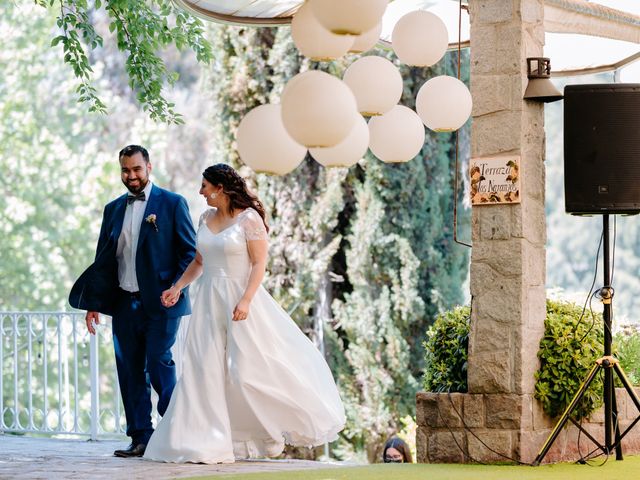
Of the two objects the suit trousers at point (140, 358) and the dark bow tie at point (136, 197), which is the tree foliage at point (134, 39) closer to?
the dark bow tie at point (136, 197)

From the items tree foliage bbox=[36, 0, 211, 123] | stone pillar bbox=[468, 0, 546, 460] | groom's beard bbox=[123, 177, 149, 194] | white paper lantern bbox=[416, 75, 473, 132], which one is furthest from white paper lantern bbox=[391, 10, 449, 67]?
tree foliage bbox=[36, 0, 211, 123]

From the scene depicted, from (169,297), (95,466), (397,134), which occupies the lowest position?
(95,466)

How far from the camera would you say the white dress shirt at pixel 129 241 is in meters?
6.48

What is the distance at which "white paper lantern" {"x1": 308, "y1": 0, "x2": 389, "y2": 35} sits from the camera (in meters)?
3.47

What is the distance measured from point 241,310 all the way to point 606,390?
203 cm

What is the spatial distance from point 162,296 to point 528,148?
2221mm

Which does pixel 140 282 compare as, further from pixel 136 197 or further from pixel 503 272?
pixel 503 272

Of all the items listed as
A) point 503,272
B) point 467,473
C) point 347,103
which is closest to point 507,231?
point 503,272

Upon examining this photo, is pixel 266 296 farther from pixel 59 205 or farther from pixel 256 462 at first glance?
pixel 59 205

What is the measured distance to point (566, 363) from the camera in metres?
5.98

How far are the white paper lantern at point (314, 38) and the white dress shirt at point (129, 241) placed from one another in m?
2.57

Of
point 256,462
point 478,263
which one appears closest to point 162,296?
point 256,462

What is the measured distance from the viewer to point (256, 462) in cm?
617

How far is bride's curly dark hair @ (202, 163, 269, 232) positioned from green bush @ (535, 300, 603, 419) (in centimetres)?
183
